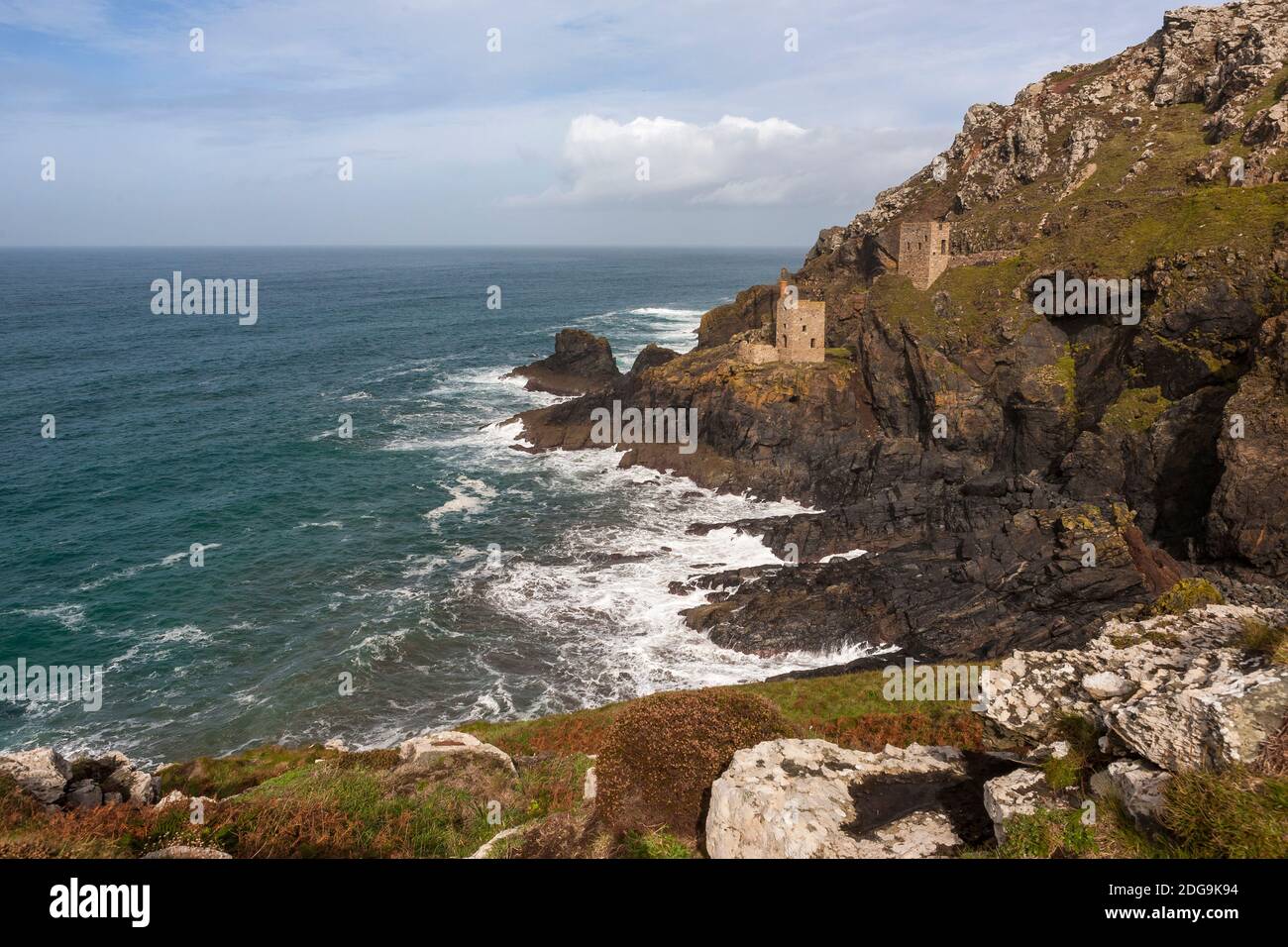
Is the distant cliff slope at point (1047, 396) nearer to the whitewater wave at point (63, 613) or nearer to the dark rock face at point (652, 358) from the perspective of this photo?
the dark rock face at point (652, 358)

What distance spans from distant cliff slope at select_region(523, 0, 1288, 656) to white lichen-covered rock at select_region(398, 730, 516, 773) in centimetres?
1961

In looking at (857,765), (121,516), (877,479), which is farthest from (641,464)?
(857,765)

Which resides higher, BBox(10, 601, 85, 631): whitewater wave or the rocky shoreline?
the rocky shoreline

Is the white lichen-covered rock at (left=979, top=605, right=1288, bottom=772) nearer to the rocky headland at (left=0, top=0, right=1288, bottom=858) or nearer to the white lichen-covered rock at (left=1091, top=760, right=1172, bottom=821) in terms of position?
→ the rocky headland at (left=0, top=0, right=1288, bottom=858)

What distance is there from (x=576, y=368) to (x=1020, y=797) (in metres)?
78.9

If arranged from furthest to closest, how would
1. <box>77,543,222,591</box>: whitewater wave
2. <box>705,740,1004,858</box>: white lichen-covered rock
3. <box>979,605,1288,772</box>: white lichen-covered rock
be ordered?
<box>77,543,222,591</box>: whitewater wave
<box>705,740,1004,858</box>: white lichen-covered rock
<box>979,605,1288,772</box>: white lichen-covered rock

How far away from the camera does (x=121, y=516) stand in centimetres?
5075

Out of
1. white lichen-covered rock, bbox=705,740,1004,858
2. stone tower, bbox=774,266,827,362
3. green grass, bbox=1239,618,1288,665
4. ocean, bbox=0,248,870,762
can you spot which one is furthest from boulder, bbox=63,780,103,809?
stone tower, bbox=774,266,827,362

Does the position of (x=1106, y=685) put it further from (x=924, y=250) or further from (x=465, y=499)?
(x=924, y=250)

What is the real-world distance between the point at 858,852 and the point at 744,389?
48.4m

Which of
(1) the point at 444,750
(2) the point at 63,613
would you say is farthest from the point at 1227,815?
(2) the point at 63,613

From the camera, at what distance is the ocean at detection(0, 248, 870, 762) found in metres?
32.7

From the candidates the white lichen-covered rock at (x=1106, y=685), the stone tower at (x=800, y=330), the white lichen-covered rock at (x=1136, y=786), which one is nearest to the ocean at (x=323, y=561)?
the stone tower at (x=800, y=330)

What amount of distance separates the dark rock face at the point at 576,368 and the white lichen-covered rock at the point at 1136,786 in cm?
7542
